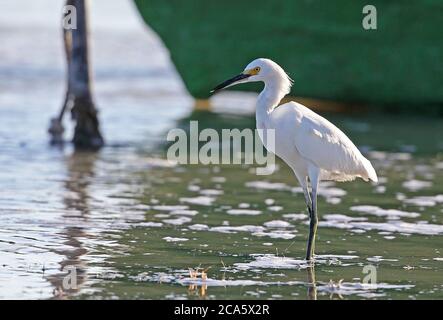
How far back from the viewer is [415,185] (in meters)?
13.6

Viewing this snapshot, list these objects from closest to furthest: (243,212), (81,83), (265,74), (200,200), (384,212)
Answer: (265,74)
(243,212)
(384,212)
(200,200)
(81,83)

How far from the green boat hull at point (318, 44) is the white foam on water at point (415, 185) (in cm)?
596

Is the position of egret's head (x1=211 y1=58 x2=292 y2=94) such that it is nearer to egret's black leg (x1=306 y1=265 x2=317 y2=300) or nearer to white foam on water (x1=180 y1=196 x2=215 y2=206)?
egret's black leg (x1=306 y1=265 x2=317 y2=300)

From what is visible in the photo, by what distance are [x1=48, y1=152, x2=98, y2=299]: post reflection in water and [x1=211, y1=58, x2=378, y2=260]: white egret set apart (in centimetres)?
186

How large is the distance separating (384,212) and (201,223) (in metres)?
2.03

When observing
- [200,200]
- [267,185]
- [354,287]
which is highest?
[267,185]

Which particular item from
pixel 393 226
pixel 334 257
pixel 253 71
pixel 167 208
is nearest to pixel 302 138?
pixel 253 71

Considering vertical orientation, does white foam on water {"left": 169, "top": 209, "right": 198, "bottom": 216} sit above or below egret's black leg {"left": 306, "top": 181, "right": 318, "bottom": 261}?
above

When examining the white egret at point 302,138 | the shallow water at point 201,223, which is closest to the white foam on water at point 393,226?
the shallow water at point 201,223

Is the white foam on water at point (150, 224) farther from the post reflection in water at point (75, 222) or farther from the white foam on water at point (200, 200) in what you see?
the white foam on water at point (200, 200)

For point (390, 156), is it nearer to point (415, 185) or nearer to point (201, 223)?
point (415, 185)

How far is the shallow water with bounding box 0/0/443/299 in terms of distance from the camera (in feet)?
27.8

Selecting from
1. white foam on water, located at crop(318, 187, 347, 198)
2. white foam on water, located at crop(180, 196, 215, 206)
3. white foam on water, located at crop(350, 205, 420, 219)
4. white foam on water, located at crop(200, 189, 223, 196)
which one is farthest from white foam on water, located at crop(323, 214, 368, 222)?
white foam on water, located at crop(200, 189, 223, 196)

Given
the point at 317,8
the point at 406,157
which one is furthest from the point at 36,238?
the point at 317,8
